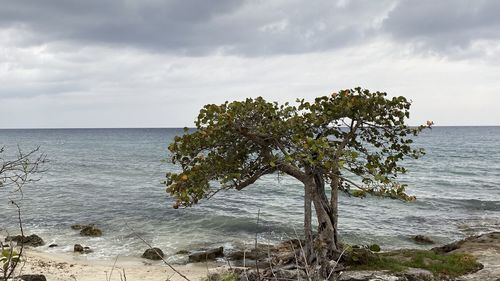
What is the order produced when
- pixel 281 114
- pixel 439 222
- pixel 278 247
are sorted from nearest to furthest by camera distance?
pixel 281 114 < pixel 278 247 < pixel 439 222

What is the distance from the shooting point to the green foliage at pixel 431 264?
44.7 feet

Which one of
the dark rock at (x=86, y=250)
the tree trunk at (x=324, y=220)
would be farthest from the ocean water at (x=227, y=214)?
the tree trunk at (x=324, y=220)

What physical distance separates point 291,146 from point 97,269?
35.1 feet

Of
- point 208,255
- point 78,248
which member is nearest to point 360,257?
point 208,255

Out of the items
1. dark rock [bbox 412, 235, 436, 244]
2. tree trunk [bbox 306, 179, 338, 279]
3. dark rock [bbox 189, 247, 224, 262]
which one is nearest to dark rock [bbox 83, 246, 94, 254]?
dark rock [bbox 189, 247, 224, 262]

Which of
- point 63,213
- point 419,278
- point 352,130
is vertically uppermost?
point 352,130

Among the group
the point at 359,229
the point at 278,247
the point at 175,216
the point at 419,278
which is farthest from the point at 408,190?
the point at 419,278

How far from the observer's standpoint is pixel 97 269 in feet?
57.8

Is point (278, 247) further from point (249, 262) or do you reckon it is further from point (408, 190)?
point (408, 190)

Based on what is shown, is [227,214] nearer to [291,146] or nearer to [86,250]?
[86,250]

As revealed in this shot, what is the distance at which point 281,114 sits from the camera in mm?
12641

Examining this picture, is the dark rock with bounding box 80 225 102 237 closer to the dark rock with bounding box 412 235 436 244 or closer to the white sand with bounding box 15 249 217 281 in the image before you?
the white sand with bounding box 15 249 217 281

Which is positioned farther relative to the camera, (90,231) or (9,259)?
(90,231)

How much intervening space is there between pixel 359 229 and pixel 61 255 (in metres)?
16.6
